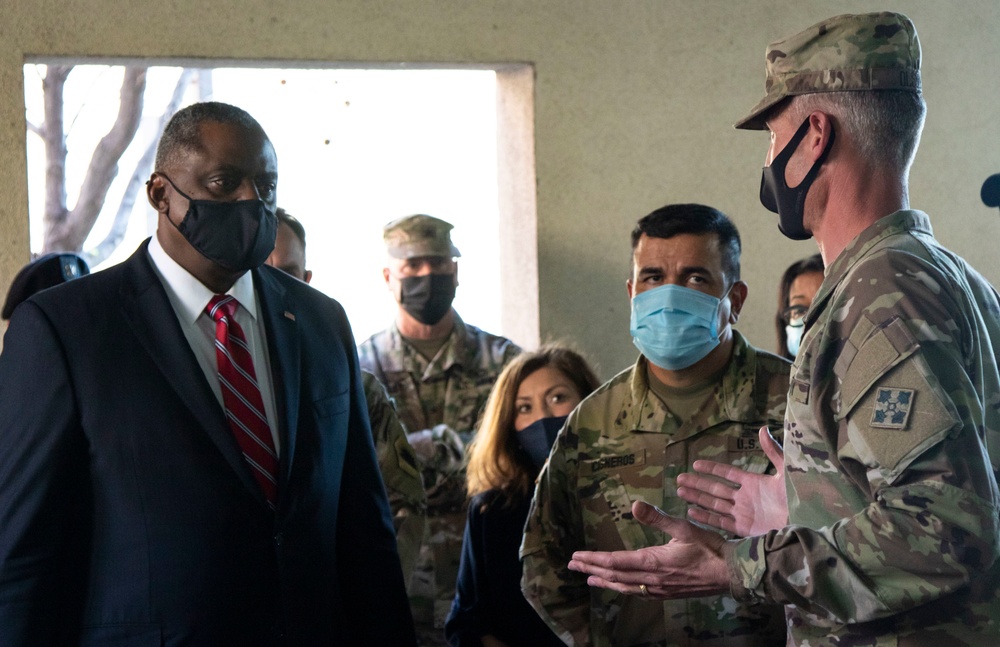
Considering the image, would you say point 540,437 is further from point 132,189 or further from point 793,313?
point 132,189

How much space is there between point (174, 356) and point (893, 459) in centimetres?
129

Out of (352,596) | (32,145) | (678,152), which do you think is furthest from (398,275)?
(32,145)

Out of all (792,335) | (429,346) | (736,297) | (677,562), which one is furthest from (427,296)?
(677,562)

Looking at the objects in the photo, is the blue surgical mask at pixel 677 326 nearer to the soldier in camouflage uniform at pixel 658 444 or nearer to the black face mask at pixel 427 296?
the soldier in camouflage uniform at pixel 658 444

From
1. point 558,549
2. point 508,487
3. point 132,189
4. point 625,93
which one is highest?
point 132,189

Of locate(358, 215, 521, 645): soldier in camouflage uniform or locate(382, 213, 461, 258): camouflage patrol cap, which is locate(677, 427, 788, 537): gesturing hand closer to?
locate(358, 215, 521, 645): soldier in camouflage uniform

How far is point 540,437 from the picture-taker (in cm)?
317

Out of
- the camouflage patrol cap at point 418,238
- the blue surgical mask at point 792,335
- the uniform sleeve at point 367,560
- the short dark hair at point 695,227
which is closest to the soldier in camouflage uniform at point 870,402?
the uniform sleeve at point 367,560

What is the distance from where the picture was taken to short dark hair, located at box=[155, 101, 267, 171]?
2248 mm

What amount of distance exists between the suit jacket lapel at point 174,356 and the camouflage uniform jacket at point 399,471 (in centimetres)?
119

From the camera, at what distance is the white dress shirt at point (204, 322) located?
213 centimetres

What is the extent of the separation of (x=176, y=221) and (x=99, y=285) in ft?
0.76

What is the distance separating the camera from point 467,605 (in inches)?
120

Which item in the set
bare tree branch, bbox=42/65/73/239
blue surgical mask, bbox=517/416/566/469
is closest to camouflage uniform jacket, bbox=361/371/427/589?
blue surgical mask, bbox=517/416/566/469
